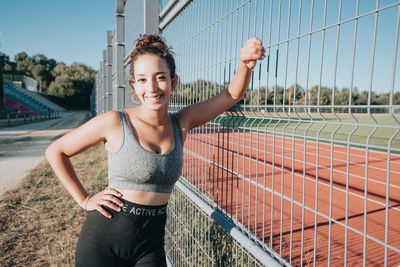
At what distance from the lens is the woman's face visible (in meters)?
1.66

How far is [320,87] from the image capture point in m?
1.26

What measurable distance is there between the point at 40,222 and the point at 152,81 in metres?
3.89

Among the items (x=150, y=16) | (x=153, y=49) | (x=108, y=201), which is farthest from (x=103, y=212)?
(x=150, y=16)

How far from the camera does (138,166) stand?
1599mm

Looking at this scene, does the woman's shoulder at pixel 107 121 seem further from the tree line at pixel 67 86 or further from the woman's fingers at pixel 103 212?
the tree line at pixel 67 86

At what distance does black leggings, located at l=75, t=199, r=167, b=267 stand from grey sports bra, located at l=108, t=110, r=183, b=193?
12cm

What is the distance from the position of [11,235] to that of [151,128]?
3.48 metres

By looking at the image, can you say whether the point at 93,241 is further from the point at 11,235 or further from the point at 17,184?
the point at 17,184

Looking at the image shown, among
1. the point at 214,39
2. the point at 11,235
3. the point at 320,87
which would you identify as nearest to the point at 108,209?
the point at 320,87

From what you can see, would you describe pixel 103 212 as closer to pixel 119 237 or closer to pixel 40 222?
pixel 119 237

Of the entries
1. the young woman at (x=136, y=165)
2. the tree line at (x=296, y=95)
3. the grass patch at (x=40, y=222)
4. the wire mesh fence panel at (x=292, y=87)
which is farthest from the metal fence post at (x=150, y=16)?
the grass patch at (x=40, y=222)

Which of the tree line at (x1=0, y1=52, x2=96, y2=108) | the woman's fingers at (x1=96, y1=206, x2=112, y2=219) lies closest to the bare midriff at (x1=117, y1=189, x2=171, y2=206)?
the woman's fingers at (x1=96, y1=206, x2=112, y2=219)

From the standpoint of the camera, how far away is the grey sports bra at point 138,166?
63.2 inches

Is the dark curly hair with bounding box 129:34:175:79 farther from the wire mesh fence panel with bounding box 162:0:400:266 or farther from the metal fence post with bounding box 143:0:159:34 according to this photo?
A: the metal fence post with bounding box 143:0:159:34
